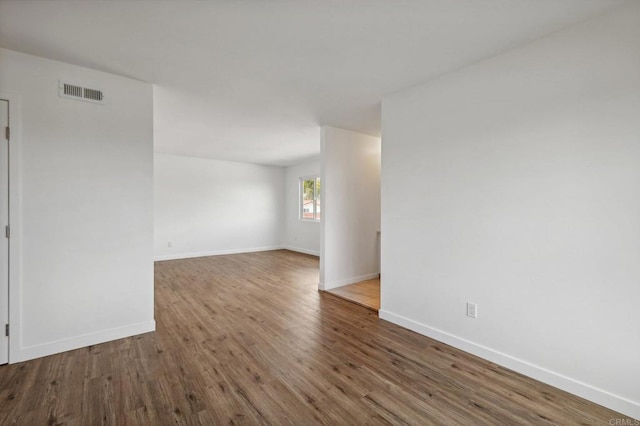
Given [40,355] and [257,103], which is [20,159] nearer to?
[40,355]

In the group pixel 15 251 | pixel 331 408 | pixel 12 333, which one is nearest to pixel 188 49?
pixel 15 251

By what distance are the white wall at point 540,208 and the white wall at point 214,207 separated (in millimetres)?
5793

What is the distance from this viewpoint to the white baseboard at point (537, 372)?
5.74 ft

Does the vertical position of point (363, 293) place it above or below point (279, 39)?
below

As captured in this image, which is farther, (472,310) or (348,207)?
(348,207)

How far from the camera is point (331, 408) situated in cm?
176

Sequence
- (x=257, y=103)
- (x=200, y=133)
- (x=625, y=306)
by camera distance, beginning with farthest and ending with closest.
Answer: (x=200, y=133)
(x=257, y=103)
(x=625, y=306)

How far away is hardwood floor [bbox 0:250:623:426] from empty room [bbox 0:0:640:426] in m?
0.02

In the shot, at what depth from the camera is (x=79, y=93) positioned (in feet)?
8.29

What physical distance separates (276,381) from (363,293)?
2233 mm

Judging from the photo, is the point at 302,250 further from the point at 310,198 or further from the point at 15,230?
the point at 15,230

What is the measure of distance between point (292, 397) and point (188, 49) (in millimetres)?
2727

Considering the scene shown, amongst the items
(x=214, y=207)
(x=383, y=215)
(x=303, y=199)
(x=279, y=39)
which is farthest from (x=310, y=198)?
(x=279, y=39)

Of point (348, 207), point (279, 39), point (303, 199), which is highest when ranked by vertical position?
point (279, 39)
